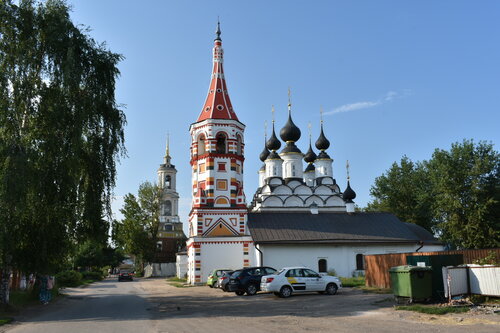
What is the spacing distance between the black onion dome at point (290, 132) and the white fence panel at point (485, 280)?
3628cm

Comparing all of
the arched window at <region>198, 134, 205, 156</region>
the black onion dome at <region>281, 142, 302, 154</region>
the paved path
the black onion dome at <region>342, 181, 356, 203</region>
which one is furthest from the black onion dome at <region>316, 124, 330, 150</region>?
the paved path

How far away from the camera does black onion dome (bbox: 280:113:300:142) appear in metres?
51.2

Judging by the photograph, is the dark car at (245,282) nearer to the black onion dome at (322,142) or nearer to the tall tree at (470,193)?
the tall tree at (470,193)

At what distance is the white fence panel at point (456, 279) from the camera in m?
15.4

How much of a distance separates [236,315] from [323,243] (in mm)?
21283

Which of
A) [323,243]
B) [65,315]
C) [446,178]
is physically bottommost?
[65,315]

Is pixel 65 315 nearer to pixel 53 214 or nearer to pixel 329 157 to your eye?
pixel 53 214

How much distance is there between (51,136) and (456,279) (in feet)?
49.0

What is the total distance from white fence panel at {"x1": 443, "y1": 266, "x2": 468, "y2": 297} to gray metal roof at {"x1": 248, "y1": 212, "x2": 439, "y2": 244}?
1976cm

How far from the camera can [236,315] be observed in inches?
604

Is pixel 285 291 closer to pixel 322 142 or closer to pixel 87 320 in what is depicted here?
pixel 87 320

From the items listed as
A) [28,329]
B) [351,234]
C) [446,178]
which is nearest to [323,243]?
[351,234]

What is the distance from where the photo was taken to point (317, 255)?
3569 cm

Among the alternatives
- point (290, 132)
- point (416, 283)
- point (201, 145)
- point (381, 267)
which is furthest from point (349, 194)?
point (416, 283)
